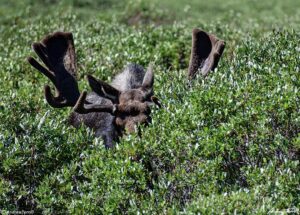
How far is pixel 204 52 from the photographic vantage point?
12.1 m

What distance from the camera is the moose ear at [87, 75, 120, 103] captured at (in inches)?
436

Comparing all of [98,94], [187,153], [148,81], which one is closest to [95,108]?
[98,94]

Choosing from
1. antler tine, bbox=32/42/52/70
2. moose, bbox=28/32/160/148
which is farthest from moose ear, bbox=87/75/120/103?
antler tine, bbox=32/42/52/70

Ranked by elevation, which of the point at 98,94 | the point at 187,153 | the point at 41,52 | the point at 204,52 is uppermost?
the point at 41,52

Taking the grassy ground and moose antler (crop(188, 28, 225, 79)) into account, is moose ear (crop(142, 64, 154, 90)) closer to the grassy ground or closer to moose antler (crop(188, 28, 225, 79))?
the grassy ground

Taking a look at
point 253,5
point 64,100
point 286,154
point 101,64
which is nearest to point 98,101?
point 64,100

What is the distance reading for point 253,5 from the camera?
3175 cm

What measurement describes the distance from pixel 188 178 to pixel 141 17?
17255 millimetres

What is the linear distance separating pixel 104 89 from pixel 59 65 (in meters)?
1.54

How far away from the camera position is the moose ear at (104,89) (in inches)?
436

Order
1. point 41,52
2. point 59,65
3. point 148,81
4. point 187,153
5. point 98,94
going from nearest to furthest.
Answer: point 187,153 → point 98,94 → point 148,81 → point 41,52 → point 59,65

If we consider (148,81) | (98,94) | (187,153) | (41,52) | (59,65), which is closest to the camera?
(187,153)

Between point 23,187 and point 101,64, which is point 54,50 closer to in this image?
point 101,64

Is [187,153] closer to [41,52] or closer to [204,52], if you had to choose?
[204,52]
